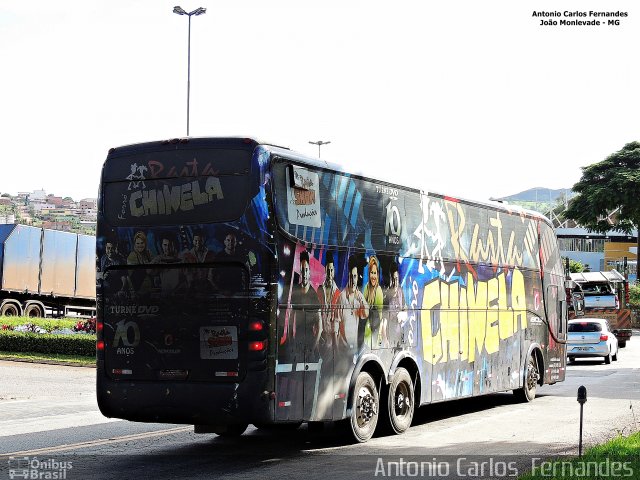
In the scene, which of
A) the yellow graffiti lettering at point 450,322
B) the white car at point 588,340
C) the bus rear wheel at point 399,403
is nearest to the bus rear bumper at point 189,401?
the bus rear wheel at point 399,403

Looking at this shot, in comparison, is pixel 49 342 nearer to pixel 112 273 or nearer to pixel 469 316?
pixel 469 316

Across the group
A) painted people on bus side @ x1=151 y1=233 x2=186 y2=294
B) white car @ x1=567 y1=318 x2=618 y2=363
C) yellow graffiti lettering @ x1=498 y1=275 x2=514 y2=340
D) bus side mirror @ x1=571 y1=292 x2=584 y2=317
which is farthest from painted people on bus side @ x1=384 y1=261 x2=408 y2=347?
white car @ x1=567 y1=318 x2=618 y2=363

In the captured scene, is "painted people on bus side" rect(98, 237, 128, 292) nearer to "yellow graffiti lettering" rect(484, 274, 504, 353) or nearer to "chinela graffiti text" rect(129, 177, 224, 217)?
"chinela graffiti text" rect(129, 177, 224, 217)

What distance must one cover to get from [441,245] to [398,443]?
12.5ft

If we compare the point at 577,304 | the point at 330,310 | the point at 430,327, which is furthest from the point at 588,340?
the point at 330,310

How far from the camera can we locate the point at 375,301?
1408cm

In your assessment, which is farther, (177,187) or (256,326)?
(177,187)

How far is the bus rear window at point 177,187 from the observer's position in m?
11.8

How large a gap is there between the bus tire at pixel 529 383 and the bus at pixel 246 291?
18.3 ft

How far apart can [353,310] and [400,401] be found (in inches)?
80.2

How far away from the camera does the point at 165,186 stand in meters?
12.2

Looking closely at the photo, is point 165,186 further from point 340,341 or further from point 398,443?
point 398,443

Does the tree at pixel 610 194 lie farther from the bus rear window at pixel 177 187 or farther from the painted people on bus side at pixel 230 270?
the painted people on bus side at pixel 230 270

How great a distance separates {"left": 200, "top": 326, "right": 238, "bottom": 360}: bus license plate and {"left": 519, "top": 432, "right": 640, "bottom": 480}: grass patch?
3.51 meters
